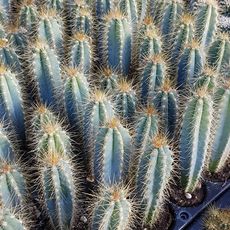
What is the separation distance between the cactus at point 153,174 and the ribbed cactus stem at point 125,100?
1.75 feet

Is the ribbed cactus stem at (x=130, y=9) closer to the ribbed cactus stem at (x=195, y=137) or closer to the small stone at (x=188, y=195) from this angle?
the ribbed cactus stem at (x=195, y=137)

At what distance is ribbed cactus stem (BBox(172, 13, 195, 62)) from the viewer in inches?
168

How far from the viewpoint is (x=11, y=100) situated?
12.5ft

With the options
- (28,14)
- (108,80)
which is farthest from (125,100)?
A: (28,14)

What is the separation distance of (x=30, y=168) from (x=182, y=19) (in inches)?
73.0

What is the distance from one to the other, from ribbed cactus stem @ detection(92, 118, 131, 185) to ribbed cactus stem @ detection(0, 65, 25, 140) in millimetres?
733

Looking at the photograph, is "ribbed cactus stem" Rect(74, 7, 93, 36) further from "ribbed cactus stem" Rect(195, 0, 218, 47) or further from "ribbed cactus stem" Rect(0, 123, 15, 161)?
"ribbed cactus stem" Rect(0, 123, 15, 161)

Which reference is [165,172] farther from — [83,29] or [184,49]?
[83,29]

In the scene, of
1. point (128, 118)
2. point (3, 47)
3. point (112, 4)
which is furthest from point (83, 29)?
point (128, 118)

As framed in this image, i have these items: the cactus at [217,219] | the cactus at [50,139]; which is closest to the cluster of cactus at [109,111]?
the cactus at [50,139]

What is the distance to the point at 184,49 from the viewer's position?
414 cm

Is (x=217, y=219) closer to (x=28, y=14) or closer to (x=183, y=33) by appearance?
(x=183, y=33)

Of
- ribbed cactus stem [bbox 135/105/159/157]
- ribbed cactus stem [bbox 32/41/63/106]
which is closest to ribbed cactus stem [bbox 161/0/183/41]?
ribbed cactus stem [bbox 32/41/63/106]

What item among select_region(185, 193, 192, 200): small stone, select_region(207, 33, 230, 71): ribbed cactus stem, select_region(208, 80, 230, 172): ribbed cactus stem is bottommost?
select_region(185, 193, 192, 200): small stone
